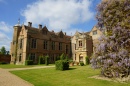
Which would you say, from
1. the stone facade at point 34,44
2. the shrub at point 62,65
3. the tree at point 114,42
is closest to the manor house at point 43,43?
the stone facade at point 34,44

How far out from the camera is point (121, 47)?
495 inches

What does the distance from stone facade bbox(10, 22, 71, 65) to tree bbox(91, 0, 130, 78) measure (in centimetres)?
2458

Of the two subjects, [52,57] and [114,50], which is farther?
[52,57]

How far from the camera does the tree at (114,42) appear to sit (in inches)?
471

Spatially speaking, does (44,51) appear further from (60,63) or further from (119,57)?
(119,57)

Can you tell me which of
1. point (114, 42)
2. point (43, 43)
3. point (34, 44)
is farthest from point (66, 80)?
point (43, 43)

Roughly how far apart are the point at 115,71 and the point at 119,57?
145cm

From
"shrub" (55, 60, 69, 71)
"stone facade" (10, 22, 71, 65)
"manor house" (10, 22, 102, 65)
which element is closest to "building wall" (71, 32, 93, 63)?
"manor house" (10, 22, 102, 65)

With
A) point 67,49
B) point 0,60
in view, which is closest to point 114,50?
point 67,49

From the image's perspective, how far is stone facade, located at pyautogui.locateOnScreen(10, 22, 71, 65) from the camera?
3475 centimetres

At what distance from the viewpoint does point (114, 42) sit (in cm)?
1306

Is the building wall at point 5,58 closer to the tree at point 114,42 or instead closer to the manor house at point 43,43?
the manor house at point 43,43

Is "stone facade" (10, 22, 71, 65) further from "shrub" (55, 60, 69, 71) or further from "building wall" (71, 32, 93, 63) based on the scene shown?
"shrub" (55, 60, 69, 71)

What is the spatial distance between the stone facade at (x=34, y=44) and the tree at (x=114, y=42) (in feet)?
80.6
